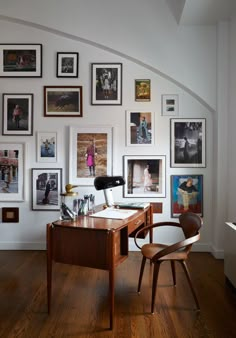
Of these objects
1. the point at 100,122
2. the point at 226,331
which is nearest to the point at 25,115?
the point at 100,122

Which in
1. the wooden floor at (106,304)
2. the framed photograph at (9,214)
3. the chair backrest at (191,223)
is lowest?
the wooden floor at (106,304)

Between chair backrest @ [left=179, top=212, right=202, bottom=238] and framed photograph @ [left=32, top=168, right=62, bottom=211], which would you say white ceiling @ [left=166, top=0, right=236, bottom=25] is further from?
framed photograph @ [left=32, top=168, right=62, bottom=211]

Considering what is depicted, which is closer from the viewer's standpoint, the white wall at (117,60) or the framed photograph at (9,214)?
the white wall at (117,60)

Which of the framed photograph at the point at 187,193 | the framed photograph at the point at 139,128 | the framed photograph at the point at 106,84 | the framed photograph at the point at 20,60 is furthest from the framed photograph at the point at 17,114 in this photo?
the framed photograph at the point at 187,193

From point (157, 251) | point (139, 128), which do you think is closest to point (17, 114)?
point (139, 128)

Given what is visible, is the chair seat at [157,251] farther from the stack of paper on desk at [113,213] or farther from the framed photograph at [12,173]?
the framed photograph at [12,173]

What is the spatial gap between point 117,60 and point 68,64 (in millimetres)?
658

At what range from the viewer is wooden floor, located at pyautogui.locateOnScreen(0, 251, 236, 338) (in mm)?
2145

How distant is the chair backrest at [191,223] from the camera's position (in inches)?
102

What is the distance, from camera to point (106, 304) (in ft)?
8.33

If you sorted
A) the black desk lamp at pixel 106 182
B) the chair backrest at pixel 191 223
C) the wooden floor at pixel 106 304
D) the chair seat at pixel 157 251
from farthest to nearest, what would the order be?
the black desk lamp at pixel 106 182 < the chair backrest at pixel 191 223 < the chair seat at pixel 157 251 < the wooden floor at pixel 106 304

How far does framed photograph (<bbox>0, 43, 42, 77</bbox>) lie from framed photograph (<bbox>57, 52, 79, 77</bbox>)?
0.27 metres

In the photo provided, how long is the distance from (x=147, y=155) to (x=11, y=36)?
96.0 inches

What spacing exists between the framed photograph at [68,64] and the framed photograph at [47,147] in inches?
32.6
